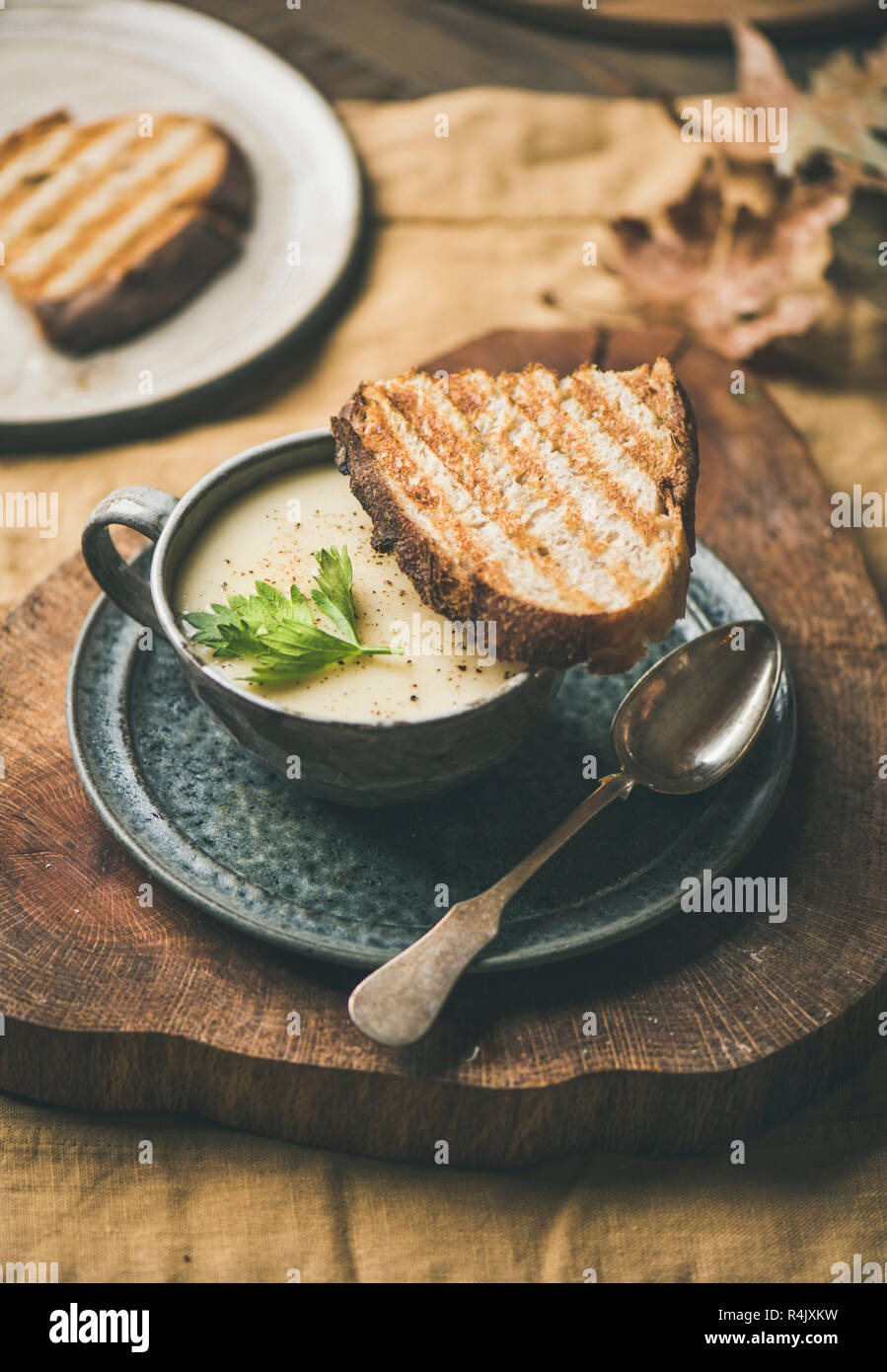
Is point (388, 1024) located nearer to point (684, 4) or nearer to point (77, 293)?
point (77, 293)

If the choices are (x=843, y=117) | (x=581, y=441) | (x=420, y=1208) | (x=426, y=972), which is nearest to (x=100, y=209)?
(x=581, y=441)

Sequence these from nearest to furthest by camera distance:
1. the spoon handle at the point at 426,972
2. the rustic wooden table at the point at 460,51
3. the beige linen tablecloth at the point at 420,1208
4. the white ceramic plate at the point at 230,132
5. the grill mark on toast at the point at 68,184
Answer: the spoon handle at the point at 426,972, the beige linen tablecloth at the point at 420,1208, the white ceramic plate at the point at 230,132, the grill mark on toast at the point at 68,184, the rustic wooden table at the point at 460,51

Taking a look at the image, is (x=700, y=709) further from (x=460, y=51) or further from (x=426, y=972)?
(x=460, y=51)

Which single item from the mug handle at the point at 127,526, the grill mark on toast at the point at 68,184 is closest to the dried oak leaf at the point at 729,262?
the grill mark on toast at the point at 68,184

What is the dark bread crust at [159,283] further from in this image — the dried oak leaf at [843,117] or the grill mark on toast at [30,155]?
the dried oak leaf at [843,117]

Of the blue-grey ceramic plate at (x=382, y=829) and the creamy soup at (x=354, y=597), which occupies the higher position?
the creamy soup at (x=354, y=597)

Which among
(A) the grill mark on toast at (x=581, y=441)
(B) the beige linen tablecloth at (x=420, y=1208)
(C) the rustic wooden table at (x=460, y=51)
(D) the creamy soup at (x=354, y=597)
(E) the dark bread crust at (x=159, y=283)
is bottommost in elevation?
(B) the beige linen tablecloth at (x=420, y=1208)

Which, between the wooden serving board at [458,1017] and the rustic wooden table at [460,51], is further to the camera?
the rustic wooden table at [460,51]
